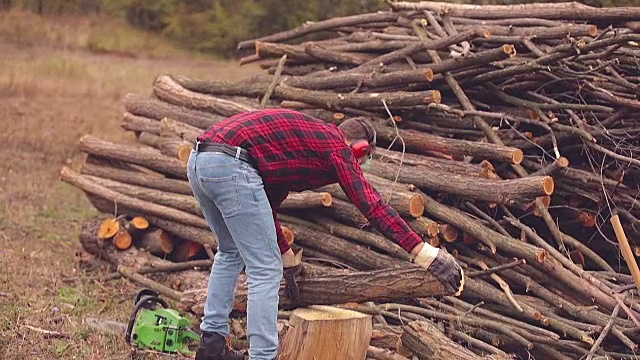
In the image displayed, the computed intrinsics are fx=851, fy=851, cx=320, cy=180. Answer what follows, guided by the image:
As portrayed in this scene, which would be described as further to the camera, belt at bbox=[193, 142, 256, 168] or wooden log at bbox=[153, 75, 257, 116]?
wooden log at bbox=[153, 75, 257, 116]

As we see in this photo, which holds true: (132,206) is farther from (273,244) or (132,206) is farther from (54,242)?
(273,244)

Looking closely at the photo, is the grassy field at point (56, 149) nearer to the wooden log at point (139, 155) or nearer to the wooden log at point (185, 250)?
the wooden log at point (185, 250)

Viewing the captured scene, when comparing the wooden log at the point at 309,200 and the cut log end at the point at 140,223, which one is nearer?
the wooden log at the point at 309,200

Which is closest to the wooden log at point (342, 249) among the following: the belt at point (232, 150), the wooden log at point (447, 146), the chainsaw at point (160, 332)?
the wooden log at point (447, 146)

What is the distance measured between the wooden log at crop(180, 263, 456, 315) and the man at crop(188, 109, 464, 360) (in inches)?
9.6

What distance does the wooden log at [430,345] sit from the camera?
16.9 ft

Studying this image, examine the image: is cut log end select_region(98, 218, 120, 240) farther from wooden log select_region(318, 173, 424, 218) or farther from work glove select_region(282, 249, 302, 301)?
work glove select_region(282, 249, 302, 301)

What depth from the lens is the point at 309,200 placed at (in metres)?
7.03

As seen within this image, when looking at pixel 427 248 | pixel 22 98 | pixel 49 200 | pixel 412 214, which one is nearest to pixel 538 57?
pixel 412 214

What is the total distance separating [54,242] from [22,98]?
8.51m

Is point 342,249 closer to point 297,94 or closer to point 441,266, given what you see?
point 297,94

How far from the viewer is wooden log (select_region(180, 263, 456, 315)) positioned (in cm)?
488

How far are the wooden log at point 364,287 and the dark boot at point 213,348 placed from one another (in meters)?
0.48

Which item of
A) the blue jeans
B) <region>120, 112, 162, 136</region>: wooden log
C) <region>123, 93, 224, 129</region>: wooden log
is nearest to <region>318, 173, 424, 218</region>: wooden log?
the blue jeans
